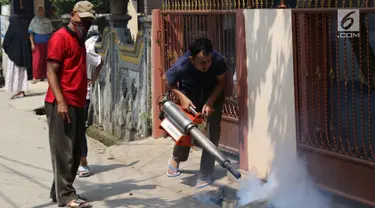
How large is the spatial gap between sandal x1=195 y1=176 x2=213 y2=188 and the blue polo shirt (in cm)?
83

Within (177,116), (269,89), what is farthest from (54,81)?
(269,89)

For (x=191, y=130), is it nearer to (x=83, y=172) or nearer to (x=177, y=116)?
(x=177, y=116)

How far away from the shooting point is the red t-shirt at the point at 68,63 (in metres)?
5.89

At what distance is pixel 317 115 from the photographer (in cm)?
579

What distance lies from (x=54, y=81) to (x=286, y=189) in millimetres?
2350

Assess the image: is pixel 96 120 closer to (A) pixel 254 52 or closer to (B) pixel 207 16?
(B) pixel 207 16

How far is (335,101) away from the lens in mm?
5578

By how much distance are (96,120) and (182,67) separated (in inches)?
199

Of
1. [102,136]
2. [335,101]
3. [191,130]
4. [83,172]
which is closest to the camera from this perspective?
[335,101]

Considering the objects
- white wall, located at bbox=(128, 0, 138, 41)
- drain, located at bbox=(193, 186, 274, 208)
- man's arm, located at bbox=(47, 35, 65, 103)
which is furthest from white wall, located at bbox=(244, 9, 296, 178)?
white wall, located at bbox=(128, 0, 138, 41)

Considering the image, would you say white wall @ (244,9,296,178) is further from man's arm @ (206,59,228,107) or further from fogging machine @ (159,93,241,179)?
fogging machine @ (159,93,241,179)

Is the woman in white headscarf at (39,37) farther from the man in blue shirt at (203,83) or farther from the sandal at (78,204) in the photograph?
the sandal at (78,204)

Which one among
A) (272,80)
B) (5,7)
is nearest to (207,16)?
(272,80)

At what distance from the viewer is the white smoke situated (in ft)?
18.0
